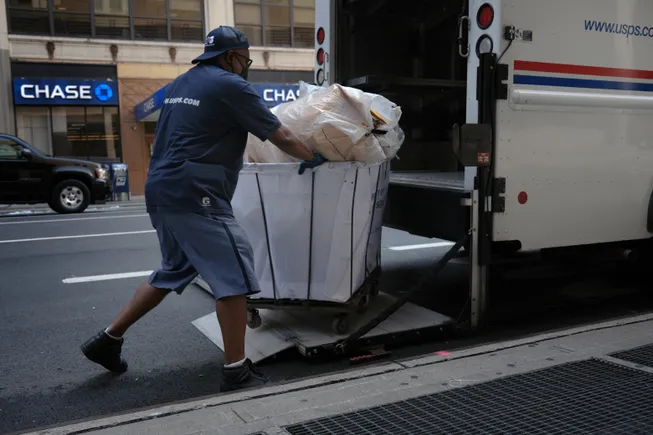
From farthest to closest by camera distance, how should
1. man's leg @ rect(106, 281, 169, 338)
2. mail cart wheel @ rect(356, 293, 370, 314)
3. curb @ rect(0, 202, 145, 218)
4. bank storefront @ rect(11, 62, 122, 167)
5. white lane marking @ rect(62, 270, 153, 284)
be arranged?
bank storefront @ rect(11, 62, 122, 167), curb @ rect(0, 202, 145, 218), white lane marking @ rect(62, 270, 153, 284), mail cart wheel @ rect(356, 293, 370, 314), man's leg @ rect(106, 281, 169, 338)

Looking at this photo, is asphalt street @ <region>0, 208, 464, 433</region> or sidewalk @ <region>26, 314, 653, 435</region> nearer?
sidewalk @ <region>26, 314, 653, 435</region>

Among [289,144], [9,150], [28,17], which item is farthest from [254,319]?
[28,17]

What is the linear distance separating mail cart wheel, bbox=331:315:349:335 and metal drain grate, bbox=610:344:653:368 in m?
1.58

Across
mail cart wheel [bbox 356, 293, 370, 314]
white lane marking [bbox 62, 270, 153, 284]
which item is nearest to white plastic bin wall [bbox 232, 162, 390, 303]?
mail cart wheel [bbox 356, 293, 370, 314]

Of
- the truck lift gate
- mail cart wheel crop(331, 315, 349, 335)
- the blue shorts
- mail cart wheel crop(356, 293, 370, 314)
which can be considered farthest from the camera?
mail cart wheel crop(356, 293, 370, 314)

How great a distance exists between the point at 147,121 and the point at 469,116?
710 inches

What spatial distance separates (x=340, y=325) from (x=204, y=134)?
1520mm

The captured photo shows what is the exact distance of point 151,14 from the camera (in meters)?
21.1

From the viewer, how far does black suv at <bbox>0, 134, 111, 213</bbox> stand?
12922 mm

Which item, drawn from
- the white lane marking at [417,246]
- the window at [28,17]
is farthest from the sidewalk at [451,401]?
the window at [28,17]

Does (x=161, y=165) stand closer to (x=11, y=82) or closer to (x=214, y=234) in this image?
(x=214, y=234)

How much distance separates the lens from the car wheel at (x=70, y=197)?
525 inches

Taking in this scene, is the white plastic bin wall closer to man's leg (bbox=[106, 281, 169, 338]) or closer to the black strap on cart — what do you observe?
the black strap on cart

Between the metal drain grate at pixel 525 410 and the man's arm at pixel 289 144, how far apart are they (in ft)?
4.73
